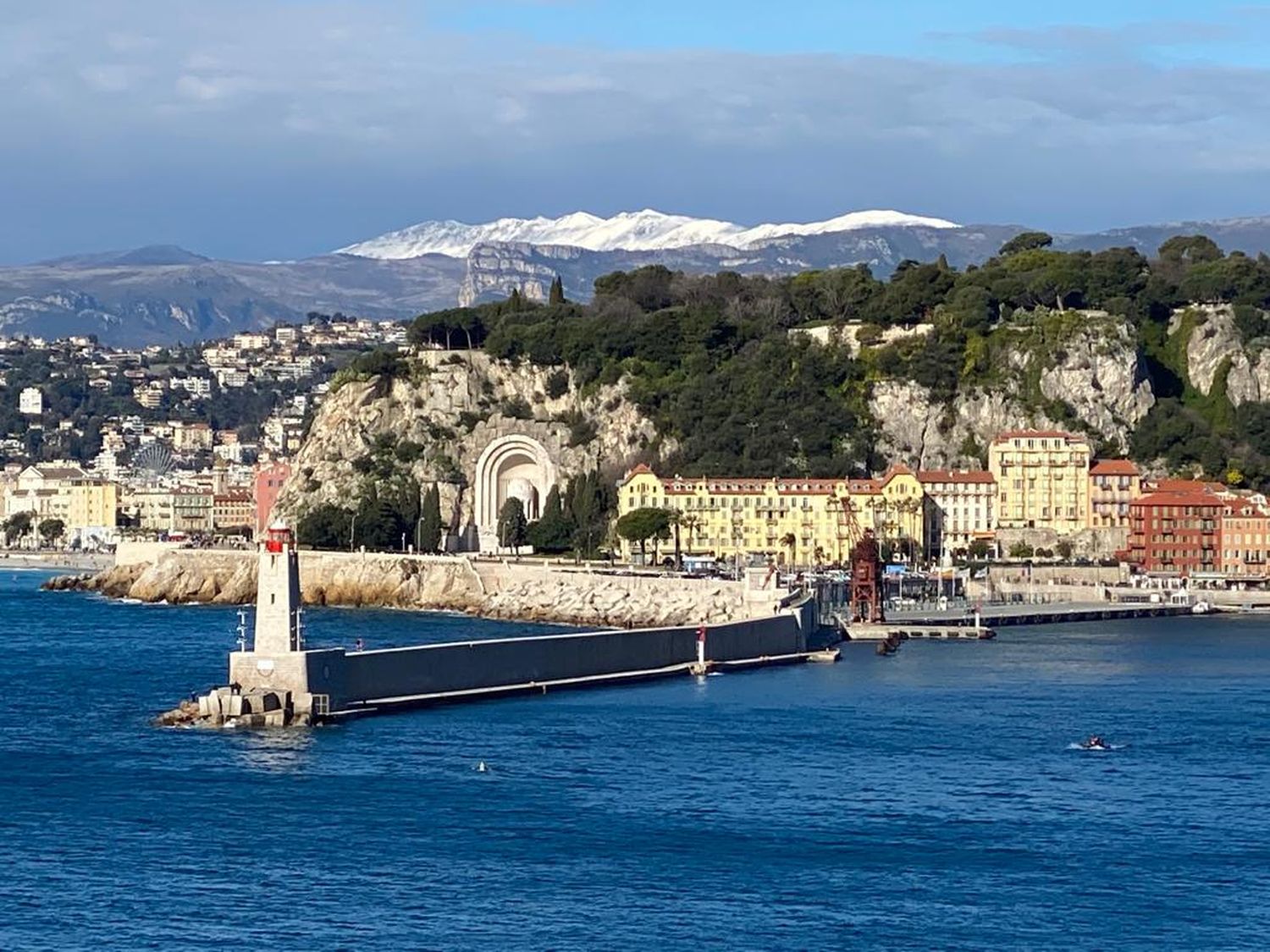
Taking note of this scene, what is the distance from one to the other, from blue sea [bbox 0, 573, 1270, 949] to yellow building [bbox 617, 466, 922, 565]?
41.8m

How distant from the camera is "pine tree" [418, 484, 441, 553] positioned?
315ft

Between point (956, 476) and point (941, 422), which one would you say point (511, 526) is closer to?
point (956, 476)

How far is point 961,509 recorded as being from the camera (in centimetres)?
9431

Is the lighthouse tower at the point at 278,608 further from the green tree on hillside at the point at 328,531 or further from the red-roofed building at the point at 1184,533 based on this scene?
the red-roofed building at the point at 1184,533

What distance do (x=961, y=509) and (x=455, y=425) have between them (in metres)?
22.1

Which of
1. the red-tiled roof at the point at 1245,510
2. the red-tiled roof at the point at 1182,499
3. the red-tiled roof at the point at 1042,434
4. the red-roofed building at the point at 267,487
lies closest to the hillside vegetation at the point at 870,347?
the red-tiled roof at the point at 1042,434

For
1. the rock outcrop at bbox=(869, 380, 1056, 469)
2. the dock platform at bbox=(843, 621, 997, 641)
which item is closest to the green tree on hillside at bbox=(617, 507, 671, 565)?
the rock outcrop at bbox=(869, 380, 1056, 469)

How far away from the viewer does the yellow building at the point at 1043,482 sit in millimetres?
93812

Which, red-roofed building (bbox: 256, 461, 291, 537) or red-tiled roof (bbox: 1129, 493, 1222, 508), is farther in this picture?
red-roofed building (bbox: 256, 461, 291, 537)

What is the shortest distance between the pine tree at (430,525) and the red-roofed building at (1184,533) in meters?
25.5

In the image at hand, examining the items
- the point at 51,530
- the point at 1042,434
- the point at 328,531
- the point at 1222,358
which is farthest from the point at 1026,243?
the point at 51,530

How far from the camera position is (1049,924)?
27297 mm

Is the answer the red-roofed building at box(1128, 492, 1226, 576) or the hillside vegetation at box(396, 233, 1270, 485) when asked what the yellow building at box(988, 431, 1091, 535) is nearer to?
the red-roofed building at box(1128, 492, 1226, 576)

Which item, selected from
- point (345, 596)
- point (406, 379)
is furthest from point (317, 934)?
point (406, 379)
